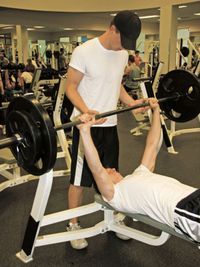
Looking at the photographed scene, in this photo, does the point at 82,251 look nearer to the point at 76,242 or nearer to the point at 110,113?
the point at 76,242

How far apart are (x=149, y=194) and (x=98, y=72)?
0.71m

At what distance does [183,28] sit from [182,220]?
41.4 ft

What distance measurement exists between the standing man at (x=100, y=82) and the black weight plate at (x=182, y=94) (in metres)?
0.53

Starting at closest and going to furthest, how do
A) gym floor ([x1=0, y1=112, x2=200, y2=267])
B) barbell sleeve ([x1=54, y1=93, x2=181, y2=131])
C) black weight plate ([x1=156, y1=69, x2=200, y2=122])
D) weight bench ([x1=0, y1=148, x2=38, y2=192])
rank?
barbell sleeve ([x1=54, y1=93, x2=181, y2=131])
gym floor ([x1=0, y1=112, x2=200, y2=267])
black weight plate ([x1=156, y1=69, x2=200, y2=122])
weight bench ([x1=0, y1=148, x2=38, y2=192])

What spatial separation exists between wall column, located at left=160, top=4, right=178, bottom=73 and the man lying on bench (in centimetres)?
655

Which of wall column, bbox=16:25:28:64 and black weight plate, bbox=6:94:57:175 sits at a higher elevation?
wall column, bbox=16:25:28:64

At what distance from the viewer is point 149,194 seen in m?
1.46

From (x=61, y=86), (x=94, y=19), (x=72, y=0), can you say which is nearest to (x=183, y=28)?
(x=94, y=19)

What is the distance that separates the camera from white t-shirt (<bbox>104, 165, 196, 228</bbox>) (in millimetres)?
1397

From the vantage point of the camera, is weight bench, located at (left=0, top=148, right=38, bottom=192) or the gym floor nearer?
the gym floor

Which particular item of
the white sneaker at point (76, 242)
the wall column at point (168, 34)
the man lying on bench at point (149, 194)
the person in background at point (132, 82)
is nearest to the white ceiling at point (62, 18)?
the wall column at point (168, 34)

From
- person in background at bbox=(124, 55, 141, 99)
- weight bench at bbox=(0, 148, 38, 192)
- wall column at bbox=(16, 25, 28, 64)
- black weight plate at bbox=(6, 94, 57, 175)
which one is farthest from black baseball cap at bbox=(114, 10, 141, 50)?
wall column at bbox=(16, 25, 28, 64)

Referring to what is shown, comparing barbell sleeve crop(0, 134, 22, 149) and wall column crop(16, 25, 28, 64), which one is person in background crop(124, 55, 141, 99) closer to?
wall column crop(16, 25, 28, 64)

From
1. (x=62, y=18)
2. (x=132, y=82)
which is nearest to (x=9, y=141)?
(x=132, y=82)
